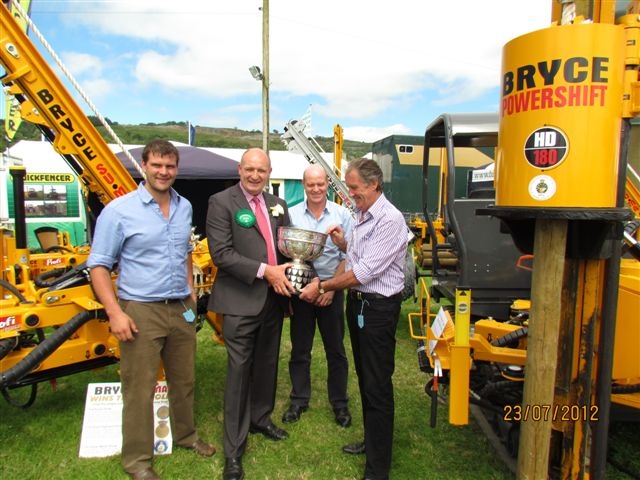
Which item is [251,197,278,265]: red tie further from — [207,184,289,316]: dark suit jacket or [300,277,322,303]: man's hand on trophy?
[300,277,322,303]: man's hand on trophy

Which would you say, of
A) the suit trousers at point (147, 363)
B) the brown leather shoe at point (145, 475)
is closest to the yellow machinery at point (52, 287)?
the suit trousers at point (147, 363)

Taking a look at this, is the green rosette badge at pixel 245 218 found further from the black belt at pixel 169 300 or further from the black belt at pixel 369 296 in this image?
the black belt at pixel 369 296

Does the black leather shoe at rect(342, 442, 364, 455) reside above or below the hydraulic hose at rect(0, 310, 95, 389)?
below

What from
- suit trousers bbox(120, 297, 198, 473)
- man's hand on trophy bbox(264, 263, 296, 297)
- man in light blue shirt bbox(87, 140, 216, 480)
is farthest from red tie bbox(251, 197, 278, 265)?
suit trousers bbox(120, 297, 198, 473)

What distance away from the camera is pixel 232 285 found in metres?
3.08

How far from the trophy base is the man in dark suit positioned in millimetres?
37

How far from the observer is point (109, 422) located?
10.5 ft

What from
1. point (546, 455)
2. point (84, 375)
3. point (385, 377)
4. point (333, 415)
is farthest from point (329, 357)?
point (84, 375)

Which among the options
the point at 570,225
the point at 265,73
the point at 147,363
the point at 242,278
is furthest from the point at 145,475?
the point at 265,73

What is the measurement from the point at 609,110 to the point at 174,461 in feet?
10.2

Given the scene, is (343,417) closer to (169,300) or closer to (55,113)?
(169,300)

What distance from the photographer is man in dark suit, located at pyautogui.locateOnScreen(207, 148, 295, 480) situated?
296cm

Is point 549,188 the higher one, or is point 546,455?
point 549,188

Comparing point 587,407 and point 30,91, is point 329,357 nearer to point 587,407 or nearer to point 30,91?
point 587,407
